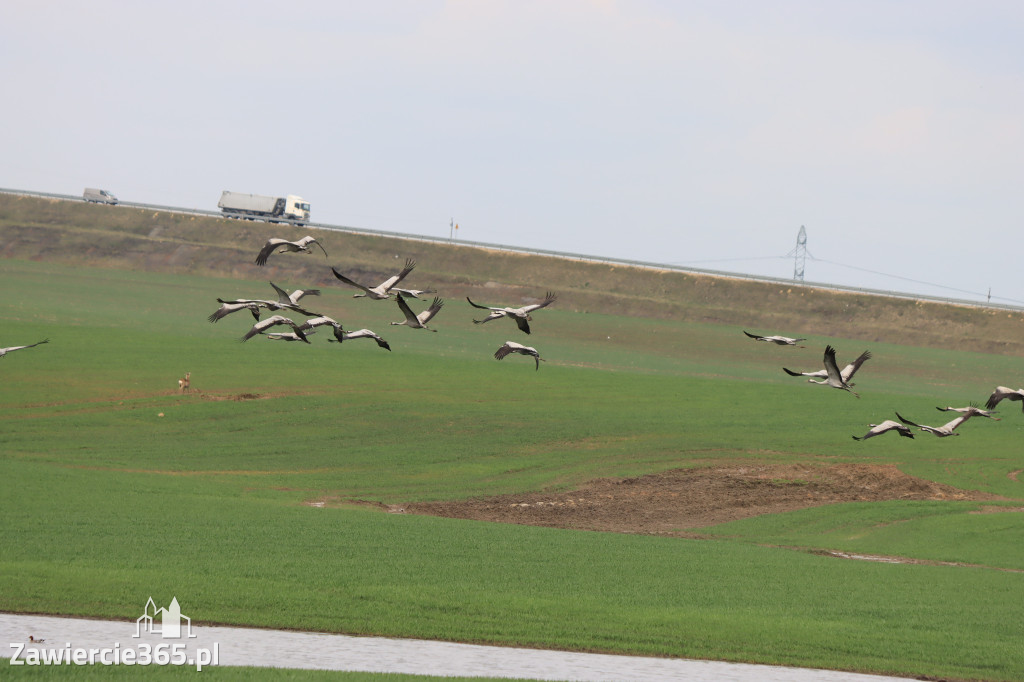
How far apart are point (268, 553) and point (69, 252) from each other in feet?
367

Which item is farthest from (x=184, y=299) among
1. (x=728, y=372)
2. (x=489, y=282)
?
(x=728, y=372)

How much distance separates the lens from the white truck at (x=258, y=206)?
156m

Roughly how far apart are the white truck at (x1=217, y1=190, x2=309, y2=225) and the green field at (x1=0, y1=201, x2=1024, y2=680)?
65.9m

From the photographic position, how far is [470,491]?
4525 cm

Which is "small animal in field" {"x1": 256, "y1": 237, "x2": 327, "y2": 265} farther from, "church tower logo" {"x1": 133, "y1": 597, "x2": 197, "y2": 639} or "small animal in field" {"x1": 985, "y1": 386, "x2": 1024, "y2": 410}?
"small animal in field" {"x1": 985, "y1": 386, "x2": 1024, "y2": 410}

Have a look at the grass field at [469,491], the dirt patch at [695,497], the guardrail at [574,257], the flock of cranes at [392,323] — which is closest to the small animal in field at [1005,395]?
the flock of cranes at [392,323]

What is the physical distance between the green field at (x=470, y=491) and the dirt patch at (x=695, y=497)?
4.48 feet

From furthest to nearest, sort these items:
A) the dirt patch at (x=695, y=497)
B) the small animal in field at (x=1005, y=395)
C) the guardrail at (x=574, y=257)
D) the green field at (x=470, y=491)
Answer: the guardrail at (x=574, y=257) < the dirt patch at (x=695, y=497) < the green field at (x=470, y=491) < the small animal in field at (x=1005, y=395)

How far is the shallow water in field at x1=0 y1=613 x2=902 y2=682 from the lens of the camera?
2244cm

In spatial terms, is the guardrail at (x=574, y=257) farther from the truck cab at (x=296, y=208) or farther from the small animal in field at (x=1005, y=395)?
the small animal in field at (x=1005, y=395)

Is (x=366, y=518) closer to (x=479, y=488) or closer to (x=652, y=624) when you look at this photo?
(x=479, y=488)

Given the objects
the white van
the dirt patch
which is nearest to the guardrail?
the white van

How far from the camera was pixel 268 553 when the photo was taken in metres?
30.6

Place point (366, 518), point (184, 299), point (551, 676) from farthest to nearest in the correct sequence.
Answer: point (184, 299) < point (366, 518) < point (551, 676)
